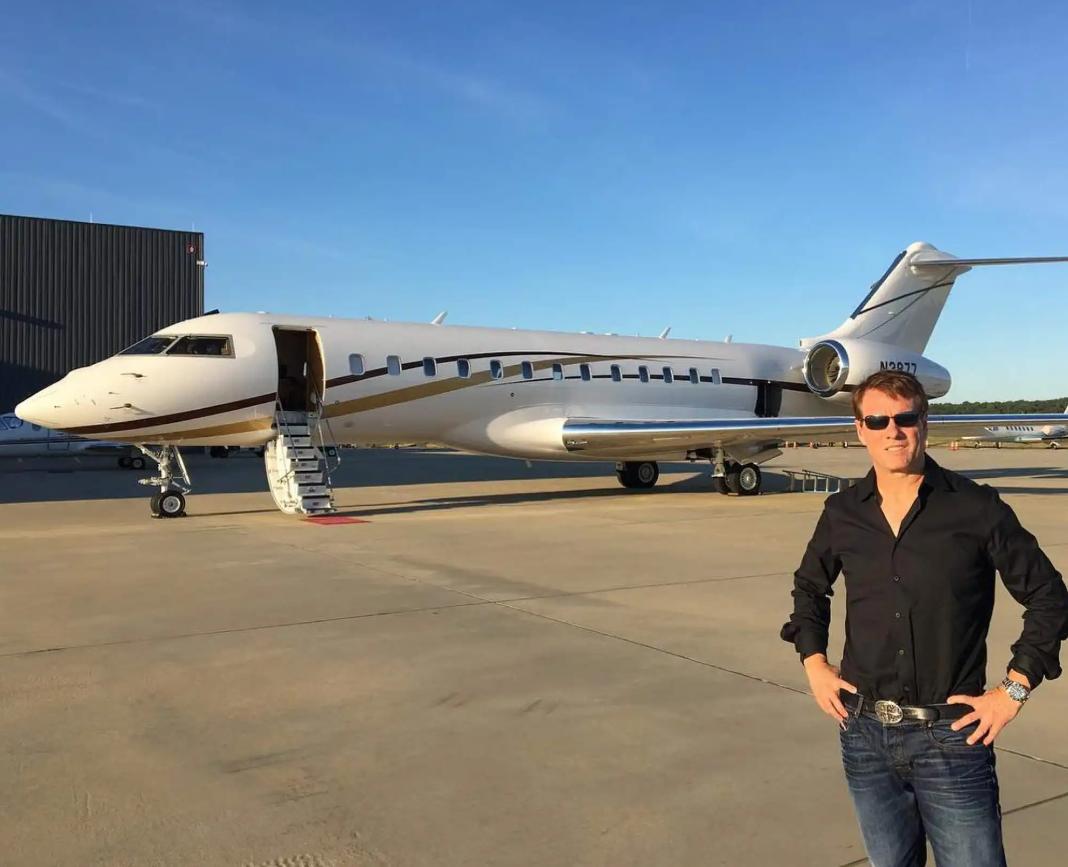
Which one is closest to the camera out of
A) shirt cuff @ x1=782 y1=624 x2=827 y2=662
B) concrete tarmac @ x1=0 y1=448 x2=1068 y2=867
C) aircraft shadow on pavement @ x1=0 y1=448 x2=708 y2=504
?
shirt cuff @ x1=782 y1=624 x2=827 y2=662

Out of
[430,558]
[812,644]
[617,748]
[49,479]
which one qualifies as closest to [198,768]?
[617,748]

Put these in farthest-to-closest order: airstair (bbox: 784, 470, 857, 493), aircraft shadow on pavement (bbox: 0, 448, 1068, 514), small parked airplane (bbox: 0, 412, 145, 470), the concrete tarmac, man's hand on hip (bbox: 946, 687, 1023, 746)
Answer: small parked airplane (bbox: 0, 412, 145, 470) < airstair (bbox: 784, 470, 857, 493) < aircraft shadow on pavement (bbox: 0, 448, 1068, 514) < the concrete tarmac < man's hand on hip (bbox: 946, 687, 1023, 746)

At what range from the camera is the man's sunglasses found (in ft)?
7.68

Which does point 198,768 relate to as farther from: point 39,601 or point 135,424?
point 135,424

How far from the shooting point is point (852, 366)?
1995 centimetres

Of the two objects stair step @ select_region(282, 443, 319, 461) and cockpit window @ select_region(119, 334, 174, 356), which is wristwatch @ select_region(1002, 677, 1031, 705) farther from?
cockpit window @ select_region(119, 334, 174, 356)

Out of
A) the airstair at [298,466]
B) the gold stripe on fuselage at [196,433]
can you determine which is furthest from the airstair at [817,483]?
the gold stripe on fuselage at [196,433]

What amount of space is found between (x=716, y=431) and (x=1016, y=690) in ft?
50.6

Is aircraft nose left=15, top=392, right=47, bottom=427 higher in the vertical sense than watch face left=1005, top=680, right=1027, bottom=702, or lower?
higher

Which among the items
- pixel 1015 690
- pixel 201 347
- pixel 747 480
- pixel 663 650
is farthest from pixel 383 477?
pixel 1015 690

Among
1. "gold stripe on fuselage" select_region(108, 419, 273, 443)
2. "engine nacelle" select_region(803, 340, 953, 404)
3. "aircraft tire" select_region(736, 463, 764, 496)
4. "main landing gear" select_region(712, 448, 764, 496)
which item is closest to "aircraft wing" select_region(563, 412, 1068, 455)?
"main landing gear" select_region(712, 448, 764, 496)

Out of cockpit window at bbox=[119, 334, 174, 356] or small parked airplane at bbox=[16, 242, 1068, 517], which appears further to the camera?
cockpit window at bbox=[119, 334, 174, 356]

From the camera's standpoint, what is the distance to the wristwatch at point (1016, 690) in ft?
7.17

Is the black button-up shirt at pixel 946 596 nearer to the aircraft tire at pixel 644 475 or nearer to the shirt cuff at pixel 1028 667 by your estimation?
the shirt cuff at pixel 1028 667
